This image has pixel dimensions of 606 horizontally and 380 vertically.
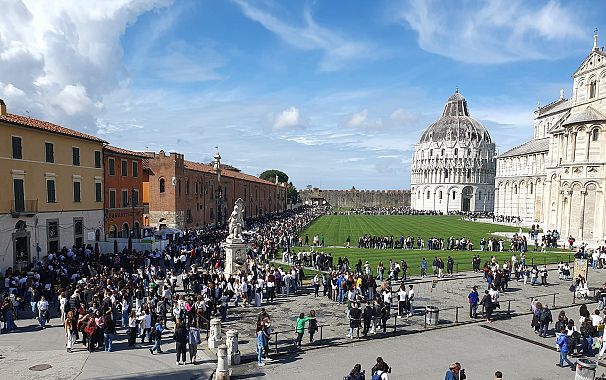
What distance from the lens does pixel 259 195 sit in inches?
3142

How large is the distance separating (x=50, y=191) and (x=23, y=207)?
8.33ft

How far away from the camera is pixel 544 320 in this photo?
50.0 feet

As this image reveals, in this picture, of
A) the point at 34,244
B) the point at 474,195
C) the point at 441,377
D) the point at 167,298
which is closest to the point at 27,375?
the point at 167,298

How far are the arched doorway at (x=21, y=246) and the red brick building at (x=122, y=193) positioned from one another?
8.69 m

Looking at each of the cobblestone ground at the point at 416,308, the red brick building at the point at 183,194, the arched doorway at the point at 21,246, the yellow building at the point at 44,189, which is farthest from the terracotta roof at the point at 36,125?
the cobblestone ground at the point at 416,308

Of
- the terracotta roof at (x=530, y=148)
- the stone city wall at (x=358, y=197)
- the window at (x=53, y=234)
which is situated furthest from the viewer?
the stone city wall at (x=358, y=197)

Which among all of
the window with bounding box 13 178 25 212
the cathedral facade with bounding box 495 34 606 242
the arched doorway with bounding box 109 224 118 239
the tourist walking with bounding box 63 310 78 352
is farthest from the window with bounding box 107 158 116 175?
the cathedral facade with bounding box 495 34 606 242

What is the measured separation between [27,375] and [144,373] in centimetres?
313

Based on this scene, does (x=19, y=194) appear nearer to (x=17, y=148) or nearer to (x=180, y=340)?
(x=17, y=148)

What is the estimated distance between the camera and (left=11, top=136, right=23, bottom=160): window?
2522 centimetres

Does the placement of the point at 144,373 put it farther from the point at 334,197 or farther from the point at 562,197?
the point at 334,197

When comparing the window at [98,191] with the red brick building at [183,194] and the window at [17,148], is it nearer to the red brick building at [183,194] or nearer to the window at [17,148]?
the window at [17,148]

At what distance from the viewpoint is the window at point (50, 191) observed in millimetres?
27780

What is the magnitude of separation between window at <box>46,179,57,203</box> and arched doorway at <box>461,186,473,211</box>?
12086 centimetres
